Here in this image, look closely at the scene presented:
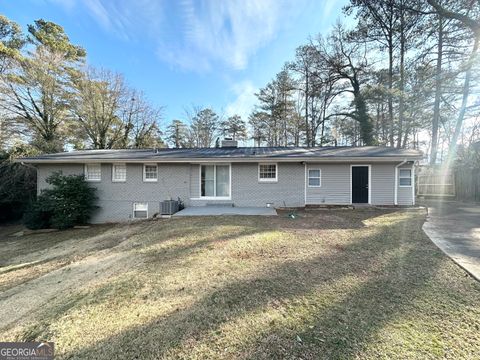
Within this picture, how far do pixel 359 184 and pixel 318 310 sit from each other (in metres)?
9.02

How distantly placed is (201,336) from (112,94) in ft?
75.8

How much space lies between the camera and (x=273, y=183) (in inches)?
418

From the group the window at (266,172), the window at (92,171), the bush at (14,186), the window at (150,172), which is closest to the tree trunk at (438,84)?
the window at (266,172)

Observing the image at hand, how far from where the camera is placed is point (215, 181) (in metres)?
10.8

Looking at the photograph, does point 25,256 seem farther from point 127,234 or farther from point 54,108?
point 54,108

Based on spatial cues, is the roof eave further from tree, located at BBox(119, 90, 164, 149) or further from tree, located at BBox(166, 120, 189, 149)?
tree, located at BBox(166, 120, 189, 149)

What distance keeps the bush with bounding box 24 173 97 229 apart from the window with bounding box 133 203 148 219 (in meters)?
2.01

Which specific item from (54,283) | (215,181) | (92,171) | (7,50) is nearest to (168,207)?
(215,181)

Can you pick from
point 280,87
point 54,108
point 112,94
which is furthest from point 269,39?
point 54,108

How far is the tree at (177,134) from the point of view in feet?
92.2

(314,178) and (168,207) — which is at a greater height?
(314,178)

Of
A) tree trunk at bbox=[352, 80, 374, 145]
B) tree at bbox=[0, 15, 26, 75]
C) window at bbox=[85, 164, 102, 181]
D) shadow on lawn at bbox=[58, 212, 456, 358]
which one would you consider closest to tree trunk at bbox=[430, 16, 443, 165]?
tree trunk at bbox=[352, 80, 374, 145]

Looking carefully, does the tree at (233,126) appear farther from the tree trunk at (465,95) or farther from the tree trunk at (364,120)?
the tree trunk at (465,95)

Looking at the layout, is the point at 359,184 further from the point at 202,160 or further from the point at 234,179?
the point at 202,160
